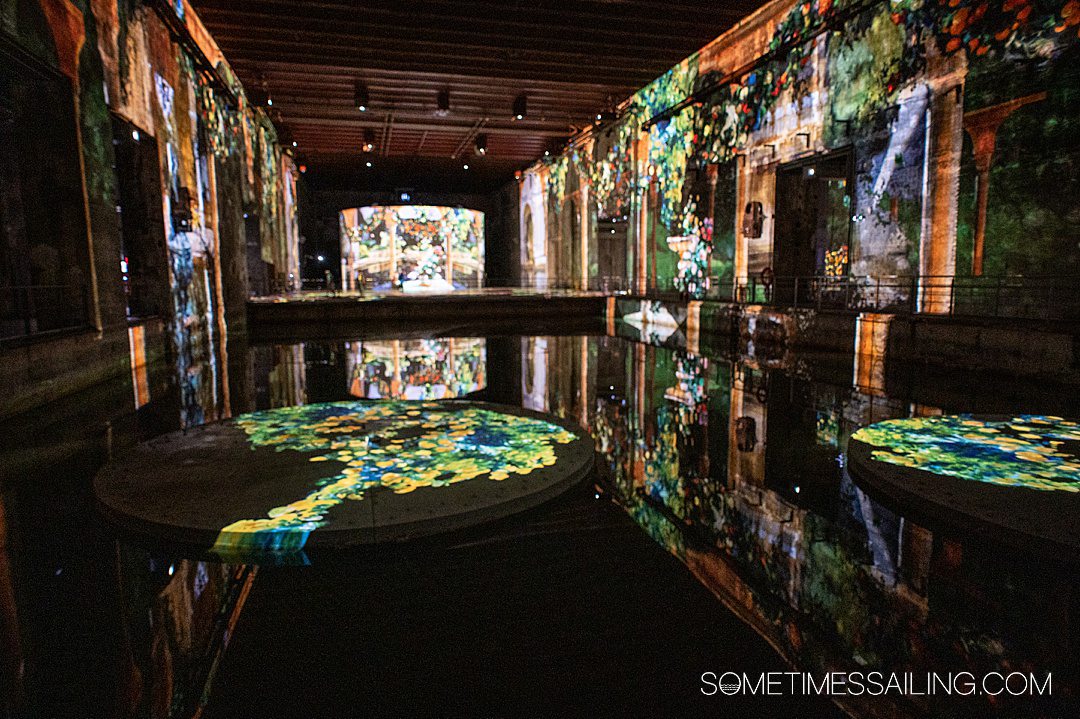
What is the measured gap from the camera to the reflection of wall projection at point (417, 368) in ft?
20.6

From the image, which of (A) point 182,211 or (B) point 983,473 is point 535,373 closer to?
(B) point 983,473

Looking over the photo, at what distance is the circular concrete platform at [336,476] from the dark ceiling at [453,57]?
314 inches

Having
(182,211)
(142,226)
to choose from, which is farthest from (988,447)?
(182,211)

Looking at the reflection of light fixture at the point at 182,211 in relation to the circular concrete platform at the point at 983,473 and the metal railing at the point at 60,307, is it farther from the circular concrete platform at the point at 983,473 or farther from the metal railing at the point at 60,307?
the circular concrete platform at the point at 983,473

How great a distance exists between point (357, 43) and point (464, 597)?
1164 cm

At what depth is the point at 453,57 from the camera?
12242 mm

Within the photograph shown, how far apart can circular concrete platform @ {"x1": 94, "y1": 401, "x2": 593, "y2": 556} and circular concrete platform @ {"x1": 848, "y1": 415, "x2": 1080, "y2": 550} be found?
1687 mm

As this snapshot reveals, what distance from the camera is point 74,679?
1.83 metres

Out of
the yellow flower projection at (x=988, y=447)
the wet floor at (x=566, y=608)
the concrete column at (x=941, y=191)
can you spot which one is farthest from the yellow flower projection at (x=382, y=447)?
the concrete column at (x=941, y=191)

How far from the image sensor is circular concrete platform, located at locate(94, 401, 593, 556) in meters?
2.74

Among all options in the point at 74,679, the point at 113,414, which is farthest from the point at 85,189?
the point at 74,679

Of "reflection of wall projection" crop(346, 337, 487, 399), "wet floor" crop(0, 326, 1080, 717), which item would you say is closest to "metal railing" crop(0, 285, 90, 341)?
"reflection of wall projection" crop(346, 337, 487, 399)

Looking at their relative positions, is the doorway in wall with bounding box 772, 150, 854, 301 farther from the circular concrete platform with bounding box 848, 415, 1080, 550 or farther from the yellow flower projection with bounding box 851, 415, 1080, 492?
the circular concrete platform with bounding box 848, 415, 1080, 550

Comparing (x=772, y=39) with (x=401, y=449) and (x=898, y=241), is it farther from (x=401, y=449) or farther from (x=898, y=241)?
(x=401, y=449)
